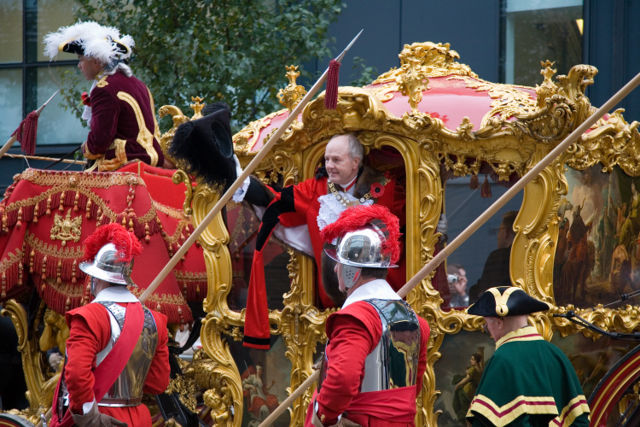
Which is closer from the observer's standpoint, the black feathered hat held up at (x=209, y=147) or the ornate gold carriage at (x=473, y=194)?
the ornate gold carriage at (x=473, y=194)

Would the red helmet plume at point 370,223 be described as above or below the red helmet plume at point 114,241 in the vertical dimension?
above

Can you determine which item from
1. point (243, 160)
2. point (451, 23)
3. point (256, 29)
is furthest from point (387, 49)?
point (243, 160)

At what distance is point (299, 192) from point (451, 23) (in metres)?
6.03

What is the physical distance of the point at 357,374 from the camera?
465cm

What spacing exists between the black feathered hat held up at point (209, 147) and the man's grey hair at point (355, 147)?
799mm

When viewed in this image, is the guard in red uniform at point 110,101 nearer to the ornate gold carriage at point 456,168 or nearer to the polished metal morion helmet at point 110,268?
the ornate gold carriage at point 456,168

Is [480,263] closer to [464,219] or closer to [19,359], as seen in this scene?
[464,219]

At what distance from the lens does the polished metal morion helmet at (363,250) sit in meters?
5.00

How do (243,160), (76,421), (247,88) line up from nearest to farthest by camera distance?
(76,421) < (243,160) < (247,88)

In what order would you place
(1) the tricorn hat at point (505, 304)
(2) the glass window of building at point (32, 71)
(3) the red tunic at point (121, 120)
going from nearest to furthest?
(1) the tricorn hat at point (505, 304) < (3) the red tunic at point (121, 120) < (2) the glass window of building at point (32, 71)

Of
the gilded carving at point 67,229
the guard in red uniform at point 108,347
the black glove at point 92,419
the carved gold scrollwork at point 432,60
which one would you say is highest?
the carved gold scrollwork at point 432,60

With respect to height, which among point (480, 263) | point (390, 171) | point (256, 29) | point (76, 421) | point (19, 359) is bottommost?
point (19, 359)

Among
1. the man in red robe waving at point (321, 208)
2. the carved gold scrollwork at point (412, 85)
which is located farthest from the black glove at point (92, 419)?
the carved gold scrollwork at point (412, 85)

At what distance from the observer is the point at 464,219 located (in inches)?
257
